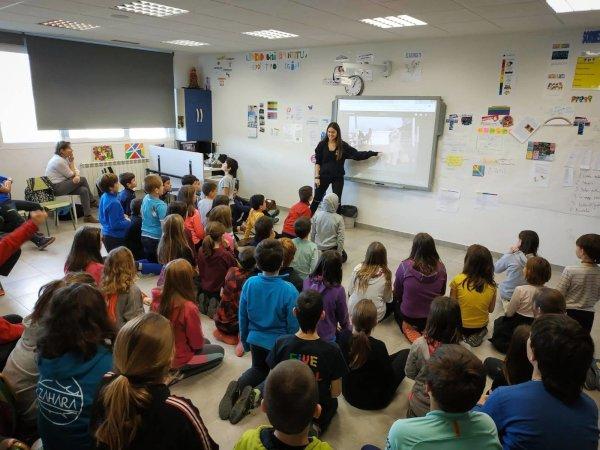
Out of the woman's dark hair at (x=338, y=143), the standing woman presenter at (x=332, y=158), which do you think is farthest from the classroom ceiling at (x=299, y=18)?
the standing woman presenter at (x=332, y=158)

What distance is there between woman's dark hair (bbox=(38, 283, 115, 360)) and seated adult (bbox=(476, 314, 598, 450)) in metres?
1.45

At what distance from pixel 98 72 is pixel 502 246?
6.62m

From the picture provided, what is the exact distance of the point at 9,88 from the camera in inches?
232

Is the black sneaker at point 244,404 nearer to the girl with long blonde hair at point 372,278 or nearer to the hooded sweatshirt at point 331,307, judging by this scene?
the hooded sweatshirt at point 331,307

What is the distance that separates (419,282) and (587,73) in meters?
3.12

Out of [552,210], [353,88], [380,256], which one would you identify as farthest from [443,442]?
[353,88]

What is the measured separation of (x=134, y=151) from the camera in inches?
287

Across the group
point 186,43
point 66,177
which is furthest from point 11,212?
→ point 186,43

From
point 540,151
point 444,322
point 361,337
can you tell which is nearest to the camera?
point 444,322

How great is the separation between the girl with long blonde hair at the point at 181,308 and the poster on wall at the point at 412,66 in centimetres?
418

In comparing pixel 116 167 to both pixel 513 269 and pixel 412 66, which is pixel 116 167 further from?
pixel 513 269

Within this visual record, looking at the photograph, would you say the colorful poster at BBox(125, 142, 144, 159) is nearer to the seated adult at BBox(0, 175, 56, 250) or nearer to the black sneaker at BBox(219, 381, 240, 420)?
the seated adult at BBox(0, 175, 56, 250)

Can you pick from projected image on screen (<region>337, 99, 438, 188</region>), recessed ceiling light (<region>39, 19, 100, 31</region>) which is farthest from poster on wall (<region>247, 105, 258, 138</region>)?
recessed ceiling light (<region>39, 19, 100, 31</region>)

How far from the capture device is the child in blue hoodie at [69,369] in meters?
1.38
